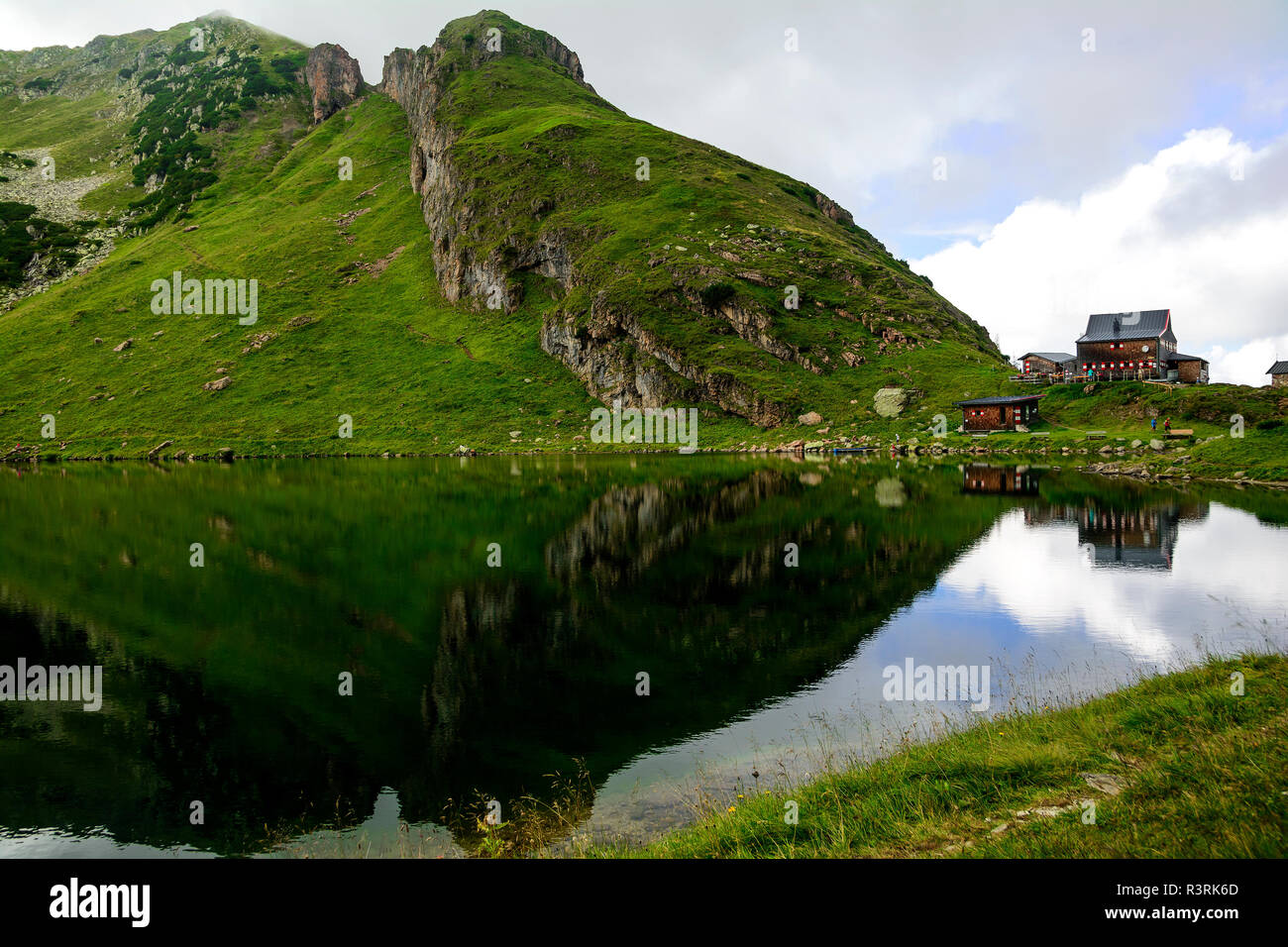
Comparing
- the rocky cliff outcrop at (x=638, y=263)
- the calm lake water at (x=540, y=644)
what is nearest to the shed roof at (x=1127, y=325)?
the rocky cliff outcrop at (x=638, y=263)

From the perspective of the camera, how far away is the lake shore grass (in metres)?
8.20

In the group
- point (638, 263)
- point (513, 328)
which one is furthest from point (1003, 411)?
point (513, 328)

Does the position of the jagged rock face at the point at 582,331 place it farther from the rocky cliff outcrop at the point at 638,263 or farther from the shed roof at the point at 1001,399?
the shed roof at the point at 1001,399

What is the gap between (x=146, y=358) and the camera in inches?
5837

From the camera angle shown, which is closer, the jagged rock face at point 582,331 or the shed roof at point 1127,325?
the shed roof at point 1127,325

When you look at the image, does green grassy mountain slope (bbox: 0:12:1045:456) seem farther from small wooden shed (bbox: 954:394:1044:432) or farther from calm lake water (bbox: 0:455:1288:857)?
calm lake water (bbox: 0:455:1288:857)

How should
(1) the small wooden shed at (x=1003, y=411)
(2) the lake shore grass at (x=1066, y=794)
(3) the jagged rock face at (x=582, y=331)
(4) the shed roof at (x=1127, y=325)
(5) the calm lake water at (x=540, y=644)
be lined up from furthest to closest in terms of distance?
(3) the jagged rock face at (x=582, y=331) → (4) the shed roof at (x=1127, y=325) → (1) the small wooden shed at (x=1003, y=411) → (5) the calm lake water at (x=540, y=644) → (2) the lake shore grass at (x=1066, y=794)

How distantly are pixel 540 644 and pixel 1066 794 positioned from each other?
16490 mm

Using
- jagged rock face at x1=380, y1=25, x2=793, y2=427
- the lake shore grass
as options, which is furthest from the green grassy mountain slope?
the lake shore grass

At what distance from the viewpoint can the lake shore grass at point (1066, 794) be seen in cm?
820

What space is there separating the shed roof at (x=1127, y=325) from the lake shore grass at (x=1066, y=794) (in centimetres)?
11800

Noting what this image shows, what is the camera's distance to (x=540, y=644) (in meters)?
23.4

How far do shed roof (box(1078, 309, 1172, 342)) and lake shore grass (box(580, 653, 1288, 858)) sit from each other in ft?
387
